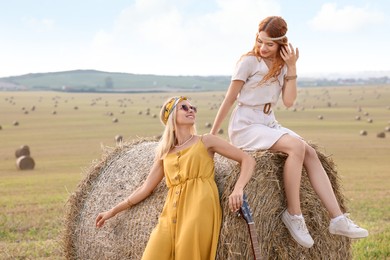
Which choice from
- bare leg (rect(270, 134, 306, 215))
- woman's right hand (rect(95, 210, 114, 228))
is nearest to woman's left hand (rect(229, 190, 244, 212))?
bare leg (rect(270, 134, 306, 215))

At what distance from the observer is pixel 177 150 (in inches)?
244

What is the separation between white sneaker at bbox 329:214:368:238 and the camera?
20.6ft

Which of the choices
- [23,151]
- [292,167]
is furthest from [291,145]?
[23,151]

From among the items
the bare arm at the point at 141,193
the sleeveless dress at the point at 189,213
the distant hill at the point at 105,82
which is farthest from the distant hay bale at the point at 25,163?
the distant hill at the point at 105,82

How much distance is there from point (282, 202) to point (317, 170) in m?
0.47

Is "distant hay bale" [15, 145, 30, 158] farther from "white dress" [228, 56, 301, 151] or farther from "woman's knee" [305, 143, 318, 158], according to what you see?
"woman's knee" [305, 143, 318, 158]

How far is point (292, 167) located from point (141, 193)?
5.02 ft

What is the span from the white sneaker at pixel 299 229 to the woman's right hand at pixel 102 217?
5.87 ft

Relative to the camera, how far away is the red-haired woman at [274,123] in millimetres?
6223

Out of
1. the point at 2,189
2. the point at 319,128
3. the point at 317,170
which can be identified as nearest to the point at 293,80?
the point at 317,170

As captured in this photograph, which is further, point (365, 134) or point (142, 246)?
point (365, 134)

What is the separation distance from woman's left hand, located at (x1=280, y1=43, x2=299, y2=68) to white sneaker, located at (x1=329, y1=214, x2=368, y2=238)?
63.5 inches

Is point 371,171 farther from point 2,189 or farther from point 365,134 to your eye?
point 365,134

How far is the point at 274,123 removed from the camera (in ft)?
21.3
